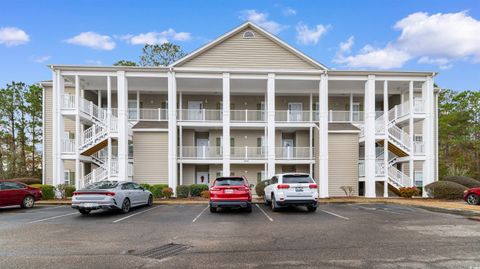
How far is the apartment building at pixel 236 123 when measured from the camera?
2253cm

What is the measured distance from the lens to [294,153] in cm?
2619

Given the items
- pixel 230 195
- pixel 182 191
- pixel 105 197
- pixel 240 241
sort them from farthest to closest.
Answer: pixel 182 191, pixel 230 195, pixel 105 197, pixel 240 241

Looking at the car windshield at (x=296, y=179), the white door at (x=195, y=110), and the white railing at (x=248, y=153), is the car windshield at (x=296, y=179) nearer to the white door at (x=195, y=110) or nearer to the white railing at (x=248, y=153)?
the white railing at (x=248, y=153)

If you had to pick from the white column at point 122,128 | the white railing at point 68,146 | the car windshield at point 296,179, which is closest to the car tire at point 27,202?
the white column at point 122,128

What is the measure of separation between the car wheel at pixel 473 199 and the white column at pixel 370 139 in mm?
5987

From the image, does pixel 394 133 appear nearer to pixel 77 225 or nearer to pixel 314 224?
pixel 314 224

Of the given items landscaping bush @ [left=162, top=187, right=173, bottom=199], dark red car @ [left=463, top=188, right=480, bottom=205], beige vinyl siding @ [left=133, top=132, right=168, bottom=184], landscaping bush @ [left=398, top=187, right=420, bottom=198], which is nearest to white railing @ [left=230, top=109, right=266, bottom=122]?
beige vinyl siding @ [left=133, top=132, right=168, bottom=184]

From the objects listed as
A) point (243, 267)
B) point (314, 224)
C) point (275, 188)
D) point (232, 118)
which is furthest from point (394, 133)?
point (243, 267)

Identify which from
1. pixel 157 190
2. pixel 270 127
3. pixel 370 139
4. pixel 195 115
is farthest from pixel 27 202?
pixel 370 139

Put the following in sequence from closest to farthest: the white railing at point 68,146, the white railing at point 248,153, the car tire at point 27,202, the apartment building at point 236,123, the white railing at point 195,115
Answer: the car tire at point 27,202, the white railing at point 68,146, the apartment building at point 236,123, the white railing at point 248,153, the white railing at point 195,115

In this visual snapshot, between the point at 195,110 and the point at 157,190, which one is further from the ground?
the point at 195,110

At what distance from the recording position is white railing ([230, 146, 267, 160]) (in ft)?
81.0

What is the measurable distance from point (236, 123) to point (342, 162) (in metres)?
8.56

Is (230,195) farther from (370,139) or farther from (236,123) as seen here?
(370,139)
